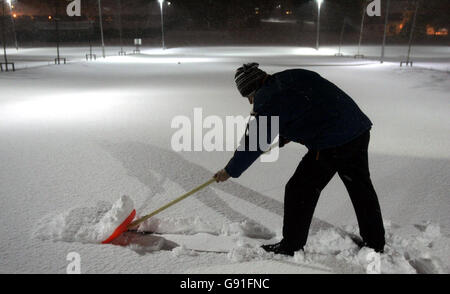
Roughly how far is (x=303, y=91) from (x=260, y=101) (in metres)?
0.26

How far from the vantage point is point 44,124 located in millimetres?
6996

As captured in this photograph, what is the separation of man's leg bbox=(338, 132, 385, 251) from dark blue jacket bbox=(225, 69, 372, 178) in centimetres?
9

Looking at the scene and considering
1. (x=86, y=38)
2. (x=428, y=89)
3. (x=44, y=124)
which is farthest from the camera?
(x=86, y=38)

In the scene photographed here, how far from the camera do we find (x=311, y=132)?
232cm

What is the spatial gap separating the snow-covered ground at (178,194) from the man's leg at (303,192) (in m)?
0.21

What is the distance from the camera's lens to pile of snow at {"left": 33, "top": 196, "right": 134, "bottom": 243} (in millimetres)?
Answer: 3004

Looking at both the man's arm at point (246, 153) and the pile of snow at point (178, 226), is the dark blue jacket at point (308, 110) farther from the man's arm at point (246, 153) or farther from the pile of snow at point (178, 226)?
the pile of snow at point (178, 226)

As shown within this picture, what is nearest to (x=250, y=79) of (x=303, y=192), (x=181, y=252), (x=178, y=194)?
(x=303, y=192)

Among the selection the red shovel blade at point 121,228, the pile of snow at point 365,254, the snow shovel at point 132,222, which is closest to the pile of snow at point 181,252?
the pile of snow at point 365,254

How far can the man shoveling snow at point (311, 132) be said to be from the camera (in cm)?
226

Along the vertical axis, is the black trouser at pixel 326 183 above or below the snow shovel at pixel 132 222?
above
